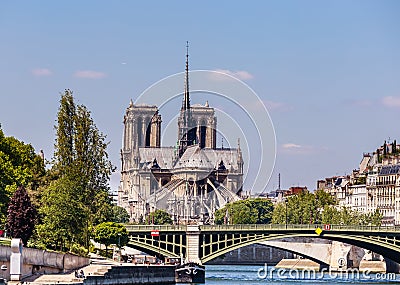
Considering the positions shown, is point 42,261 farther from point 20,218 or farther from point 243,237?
point 243,237

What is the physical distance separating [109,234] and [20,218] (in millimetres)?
17628

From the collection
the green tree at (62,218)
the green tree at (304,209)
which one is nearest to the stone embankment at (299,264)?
the green tree at (304,209)

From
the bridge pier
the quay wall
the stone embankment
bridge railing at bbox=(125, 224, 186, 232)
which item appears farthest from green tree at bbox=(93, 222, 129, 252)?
the stone embankment

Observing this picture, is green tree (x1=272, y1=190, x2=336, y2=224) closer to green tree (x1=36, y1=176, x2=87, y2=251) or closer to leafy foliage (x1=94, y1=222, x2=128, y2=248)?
leafy foliage (x1=94, y1=222, x2=128, y2=248)

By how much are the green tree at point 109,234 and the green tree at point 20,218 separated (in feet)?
44.2

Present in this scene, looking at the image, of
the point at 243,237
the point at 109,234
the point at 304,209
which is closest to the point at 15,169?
the point at 109,234

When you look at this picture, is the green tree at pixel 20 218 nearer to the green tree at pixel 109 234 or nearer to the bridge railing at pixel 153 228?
the green tree at pixel 109 234

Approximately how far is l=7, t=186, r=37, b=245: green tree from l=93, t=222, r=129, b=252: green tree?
44.2 feet

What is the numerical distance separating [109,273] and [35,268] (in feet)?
24.4

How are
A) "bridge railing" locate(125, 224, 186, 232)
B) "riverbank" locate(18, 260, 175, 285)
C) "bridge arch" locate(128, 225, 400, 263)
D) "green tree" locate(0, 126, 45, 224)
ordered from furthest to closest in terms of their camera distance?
"bridge railing" locate(125, 224, 186, 232) < "bridge arch" locate(128, 225, 400, 263) < "green tree" locate(0, 126, 45, 224) < "riverbank" locate(18, 260, 175, 285)

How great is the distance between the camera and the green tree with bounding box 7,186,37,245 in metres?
76.6

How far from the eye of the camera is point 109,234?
93.8m

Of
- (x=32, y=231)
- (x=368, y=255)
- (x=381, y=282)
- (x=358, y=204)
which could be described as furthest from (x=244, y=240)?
(x=358, y=204)

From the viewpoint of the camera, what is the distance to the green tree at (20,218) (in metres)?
76.6
